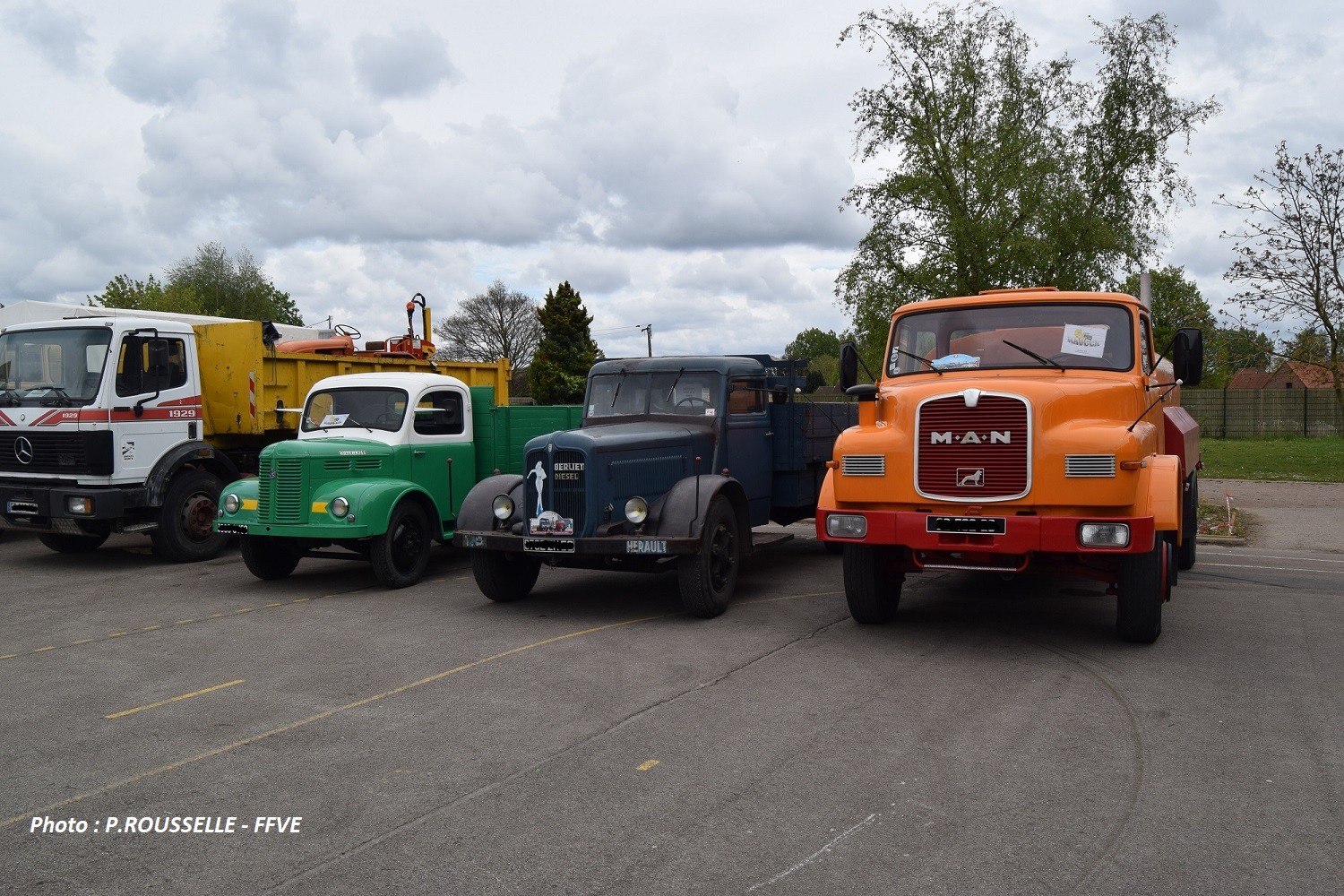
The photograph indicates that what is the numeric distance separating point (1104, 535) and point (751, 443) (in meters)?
4.07

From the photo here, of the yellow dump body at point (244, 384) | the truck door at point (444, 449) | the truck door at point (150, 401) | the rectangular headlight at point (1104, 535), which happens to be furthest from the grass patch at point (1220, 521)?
the truck door at point (150, 401)

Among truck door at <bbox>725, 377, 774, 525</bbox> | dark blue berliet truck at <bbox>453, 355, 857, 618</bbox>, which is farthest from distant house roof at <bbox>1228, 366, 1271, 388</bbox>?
truck door at <bbox>725, 377, 774, 525</bbox>

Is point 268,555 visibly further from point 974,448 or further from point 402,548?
point 974,448

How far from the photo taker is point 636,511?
877 centimetres

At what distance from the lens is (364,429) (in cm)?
1135

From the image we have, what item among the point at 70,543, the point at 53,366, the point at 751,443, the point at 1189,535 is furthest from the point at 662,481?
the point at 70,543

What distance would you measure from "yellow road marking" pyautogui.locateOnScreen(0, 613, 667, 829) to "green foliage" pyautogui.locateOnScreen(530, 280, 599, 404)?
4784 centimetres

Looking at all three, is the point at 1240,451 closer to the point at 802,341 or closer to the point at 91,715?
the point at 91,715

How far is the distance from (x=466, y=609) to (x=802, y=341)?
10561 centimetres

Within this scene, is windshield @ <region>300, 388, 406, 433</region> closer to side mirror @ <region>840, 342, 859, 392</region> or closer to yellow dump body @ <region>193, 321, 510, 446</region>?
yellow dump body @ <region>193, 321, 510, 446</region>

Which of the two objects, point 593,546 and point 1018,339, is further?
point 593,546

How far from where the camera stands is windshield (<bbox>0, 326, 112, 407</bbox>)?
12.0m

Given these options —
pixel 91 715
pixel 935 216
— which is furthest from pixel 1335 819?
pixel 935 216

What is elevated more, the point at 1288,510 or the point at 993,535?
the point at 993,535
